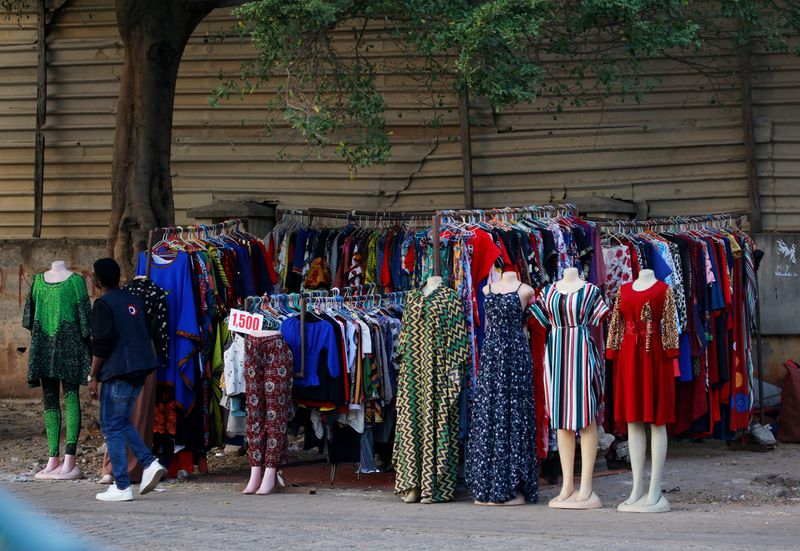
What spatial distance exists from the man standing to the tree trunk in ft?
9.59

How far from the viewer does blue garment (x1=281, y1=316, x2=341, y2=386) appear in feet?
29.6

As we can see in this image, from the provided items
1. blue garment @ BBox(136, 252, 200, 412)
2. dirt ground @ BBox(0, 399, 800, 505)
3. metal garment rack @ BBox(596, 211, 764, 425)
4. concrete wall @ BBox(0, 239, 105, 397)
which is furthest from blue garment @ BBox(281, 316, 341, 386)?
concrete wall @ BBox(0, 239, 105, 397)

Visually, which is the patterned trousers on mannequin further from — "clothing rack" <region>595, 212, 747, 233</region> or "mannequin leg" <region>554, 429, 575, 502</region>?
"clothing rack" <region>595, 212, 747, 233</region>

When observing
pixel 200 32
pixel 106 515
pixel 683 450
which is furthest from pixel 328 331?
pixel 200 32

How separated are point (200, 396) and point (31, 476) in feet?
5.64

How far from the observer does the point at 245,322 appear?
29.1 ft

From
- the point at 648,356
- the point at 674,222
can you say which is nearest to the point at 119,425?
the point at 648,356

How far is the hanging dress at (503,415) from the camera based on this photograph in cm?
851

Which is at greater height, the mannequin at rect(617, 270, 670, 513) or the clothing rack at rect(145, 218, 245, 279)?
the clothing rack at rect(145, 218, 245, 279)

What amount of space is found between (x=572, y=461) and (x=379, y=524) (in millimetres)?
1630

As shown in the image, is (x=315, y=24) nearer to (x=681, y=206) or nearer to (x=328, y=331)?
(x=328, y=331)

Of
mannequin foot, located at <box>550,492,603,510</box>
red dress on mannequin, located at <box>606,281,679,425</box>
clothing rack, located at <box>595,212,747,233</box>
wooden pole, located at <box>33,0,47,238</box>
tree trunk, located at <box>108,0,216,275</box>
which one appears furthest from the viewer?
wooden pole, located at <box>33,0,47,238</box>

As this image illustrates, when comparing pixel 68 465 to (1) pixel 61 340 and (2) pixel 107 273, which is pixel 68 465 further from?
(2) pixel 107 273

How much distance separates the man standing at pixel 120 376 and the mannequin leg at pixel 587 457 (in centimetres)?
304
